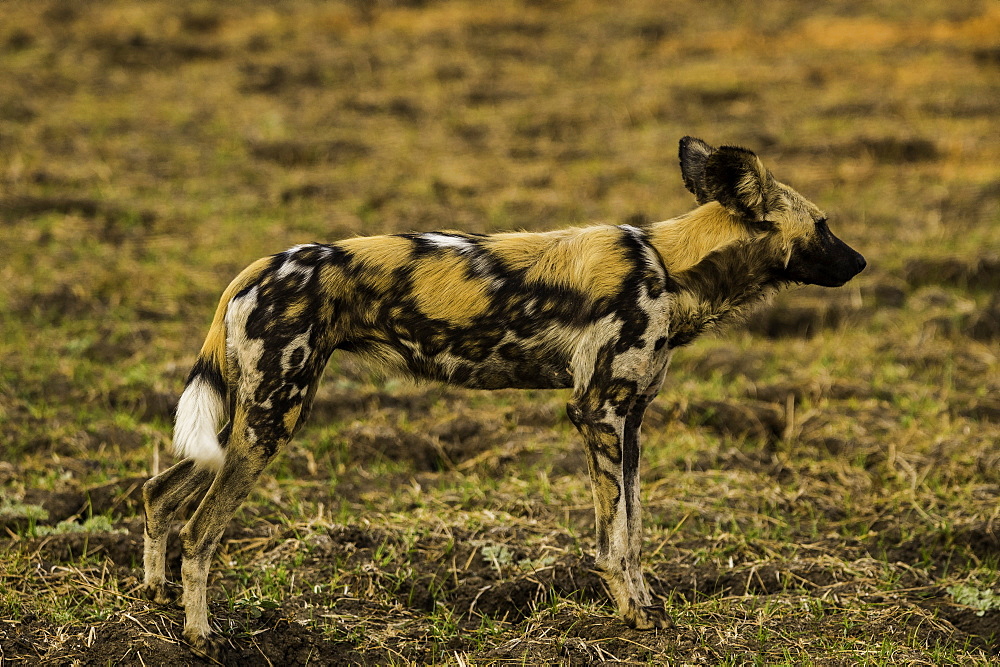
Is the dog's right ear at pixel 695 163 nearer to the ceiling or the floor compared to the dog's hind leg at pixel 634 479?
nearer to the ceiling

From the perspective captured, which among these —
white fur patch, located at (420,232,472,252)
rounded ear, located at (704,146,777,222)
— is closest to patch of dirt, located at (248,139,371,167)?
white fur patch, located at (420,232,472,252)

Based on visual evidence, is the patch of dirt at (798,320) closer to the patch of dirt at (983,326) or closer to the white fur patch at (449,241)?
the patch of dirt at (983,326)

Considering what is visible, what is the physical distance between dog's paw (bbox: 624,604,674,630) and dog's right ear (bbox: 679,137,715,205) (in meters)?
1.63

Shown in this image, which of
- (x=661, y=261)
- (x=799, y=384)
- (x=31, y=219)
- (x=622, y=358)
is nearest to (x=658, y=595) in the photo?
(x=622, y=358)

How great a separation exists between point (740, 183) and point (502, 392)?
3031mm

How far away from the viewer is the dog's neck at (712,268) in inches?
163

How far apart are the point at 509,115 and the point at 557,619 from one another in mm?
9278

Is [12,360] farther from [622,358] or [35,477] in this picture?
[622,358]

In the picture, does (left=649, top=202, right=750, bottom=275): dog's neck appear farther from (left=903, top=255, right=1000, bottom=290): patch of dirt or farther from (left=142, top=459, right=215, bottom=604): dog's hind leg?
(left=903, top=255, right=1000, bottom=290): patch of dirt

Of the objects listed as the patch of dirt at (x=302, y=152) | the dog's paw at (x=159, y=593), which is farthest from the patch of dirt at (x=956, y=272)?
the dog's paw at (x=159, y=593)

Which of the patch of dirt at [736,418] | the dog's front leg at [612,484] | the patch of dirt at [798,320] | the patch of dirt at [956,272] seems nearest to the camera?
the dog's front leg at [612,484]

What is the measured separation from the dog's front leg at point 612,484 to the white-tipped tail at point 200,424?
1.34 metres

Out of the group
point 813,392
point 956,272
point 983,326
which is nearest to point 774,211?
point 813,392

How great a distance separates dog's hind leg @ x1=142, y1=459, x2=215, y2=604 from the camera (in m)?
4.18
